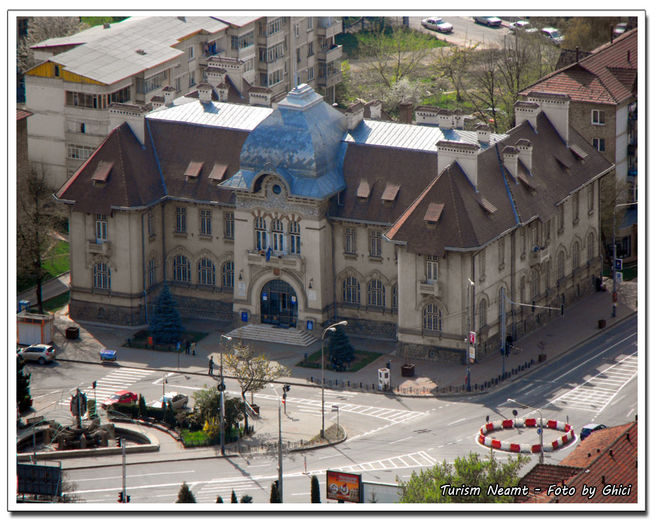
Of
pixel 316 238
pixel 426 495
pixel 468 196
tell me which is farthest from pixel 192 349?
pixel 426 495

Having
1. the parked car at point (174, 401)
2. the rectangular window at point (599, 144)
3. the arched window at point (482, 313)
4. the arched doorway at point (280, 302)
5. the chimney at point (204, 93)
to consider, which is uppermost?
the chimney at point (204, 93)

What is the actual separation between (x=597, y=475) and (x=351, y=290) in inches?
2170

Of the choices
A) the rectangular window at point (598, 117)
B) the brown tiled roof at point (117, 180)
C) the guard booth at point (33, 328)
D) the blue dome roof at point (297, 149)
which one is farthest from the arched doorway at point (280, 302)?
the rectangular window at point (598, 117)

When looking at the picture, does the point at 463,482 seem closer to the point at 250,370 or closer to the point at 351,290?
the point at 250,370

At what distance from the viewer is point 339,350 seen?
6580 inches

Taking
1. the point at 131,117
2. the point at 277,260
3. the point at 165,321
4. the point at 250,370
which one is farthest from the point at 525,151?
the point at 131,117

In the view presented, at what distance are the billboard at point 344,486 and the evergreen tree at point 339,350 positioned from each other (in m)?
32.2

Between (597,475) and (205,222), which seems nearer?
(597,475)

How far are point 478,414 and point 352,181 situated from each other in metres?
28.4

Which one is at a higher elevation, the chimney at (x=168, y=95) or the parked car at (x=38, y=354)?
the chimney at (x=168, y=95)

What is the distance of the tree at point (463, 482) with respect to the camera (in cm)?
12588

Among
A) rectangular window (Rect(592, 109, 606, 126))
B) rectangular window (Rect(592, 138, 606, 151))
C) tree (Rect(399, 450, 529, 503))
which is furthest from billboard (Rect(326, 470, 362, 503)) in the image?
rectangular window (Rect(592, 109, 606, 126))

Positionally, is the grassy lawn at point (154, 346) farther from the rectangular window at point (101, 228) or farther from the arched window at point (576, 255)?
the arched window at point (576, 255)
